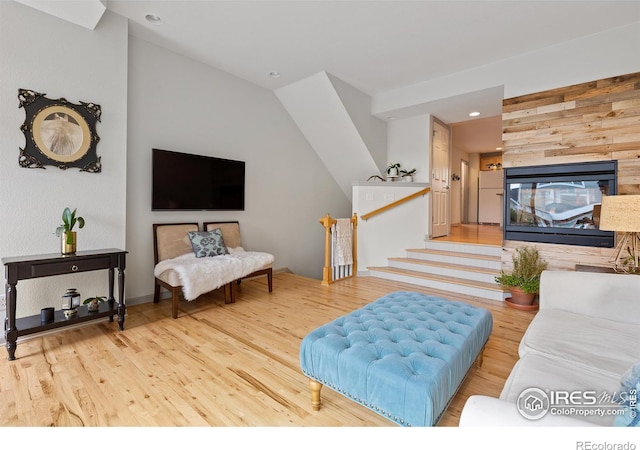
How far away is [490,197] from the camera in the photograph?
938 centimetres

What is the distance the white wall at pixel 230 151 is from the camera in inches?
138

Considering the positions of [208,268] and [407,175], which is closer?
[208,268]

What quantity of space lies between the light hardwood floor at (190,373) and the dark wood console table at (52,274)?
0.17 metres

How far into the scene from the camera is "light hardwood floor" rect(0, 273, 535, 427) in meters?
A: 1.63

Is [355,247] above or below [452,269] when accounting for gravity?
above

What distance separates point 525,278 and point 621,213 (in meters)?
1.50

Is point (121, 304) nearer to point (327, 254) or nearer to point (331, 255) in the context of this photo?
point (327, 254)

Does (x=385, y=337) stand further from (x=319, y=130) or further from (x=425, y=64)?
(x=319, y=130)

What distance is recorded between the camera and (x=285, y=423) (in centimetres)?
158

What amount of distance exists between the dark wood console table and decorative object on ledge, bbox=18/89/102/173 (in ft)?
2.89

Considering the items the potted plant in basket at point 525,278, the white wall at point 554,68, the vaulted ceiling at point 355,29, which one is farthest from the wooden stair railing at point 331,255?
the white wall at point 554,68

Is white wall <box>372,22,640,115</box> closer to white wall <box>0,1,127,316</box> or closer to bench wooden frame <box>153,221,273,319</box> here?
bench wooden frame <box>153,221,273,319</box>

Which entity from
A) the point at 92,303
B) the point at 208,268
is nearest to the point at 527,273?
the point at 208,268

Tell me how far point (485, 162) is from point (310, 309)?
9.60 meters
